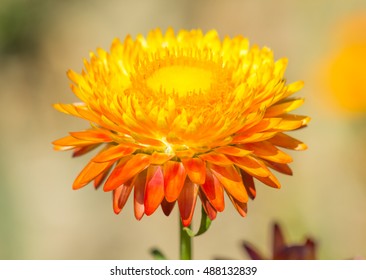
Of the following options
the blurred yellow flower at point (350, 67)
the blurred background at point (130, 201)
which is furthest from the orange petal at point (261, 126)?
the blurred yellow flower at point (350, 67)

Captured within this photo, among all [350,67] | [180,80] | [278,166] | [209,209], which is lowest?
[209,209]

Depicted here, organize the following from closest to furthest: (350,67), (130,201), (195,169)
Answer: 1. (195,169)
2. (350,67)
3. (130,201)

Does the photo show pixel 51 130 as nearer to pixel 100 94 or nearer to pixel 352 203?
pixel 352 203

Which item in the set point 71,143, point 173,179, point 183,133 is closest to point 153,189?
point 173,179

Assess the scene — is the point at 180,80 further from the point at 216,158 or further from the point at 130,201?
the point at 130,201

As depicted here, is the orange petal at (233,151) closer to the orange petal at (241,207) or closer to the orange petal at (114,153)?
the orange petal at (241,207)

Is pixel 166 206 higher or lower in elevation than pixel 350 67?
lower

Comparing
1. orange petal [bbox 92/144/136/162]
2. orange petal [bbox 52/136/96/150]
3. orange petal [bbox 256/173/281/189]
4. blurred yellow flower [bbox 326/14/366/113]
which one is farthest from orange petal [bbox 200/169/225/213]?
blurred yellow flower [bbox 326/14/366/113]

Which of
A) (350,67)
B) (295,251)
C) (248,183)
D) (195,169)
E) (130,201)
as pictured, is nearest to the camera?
(195,169)
